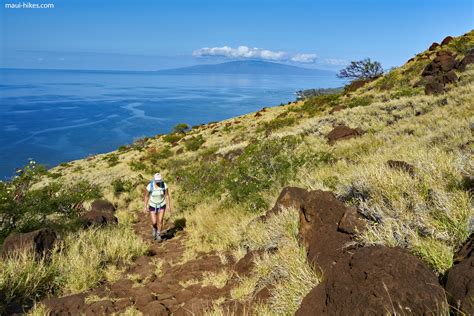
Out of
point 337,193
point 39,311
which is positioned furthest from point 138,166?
point 39,311

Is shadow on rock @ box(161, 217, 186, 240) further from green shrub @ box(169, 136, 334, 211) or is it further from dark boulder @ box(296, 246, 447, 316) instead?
dark boulder @ box(296, 246, 447, 316)

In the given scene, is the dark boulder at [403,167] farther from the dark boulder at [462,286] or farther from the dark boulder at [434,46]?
the dark boulder at [434,46]

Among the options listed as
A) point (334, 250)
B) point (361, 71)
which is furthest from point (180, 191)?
→ point (361, 71)

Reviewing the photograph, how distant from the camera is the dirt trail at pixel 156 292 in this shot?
4.34 m

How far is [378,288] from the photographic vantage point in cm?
250

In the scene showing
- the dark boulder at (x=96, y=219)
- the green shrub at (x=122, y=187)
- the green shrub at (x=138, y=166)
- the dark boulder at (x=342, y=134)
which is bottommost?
the green shrub at (x=138, y=166)

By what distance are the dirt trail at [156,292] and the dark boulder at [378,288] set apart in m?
1.84

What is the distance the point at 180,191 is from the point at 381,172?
31.9 feet

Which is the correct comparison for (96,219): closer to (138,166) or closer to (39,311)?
(39,311)

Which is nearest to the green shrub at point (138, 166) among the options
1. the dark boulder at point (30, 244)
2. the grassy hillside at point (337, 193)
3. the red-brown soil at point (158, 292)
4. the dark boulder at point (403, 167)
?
the grassy hillside at point (337, 193)

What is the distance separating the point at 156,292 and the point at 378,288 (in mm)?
3641

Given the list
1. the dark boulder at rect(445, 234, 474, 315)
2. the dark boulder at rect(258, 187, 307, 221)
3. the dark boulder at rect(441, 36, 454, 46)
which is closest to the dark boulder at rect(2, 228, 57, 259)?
the dark boulder at rect(258, 187, 307, 221)

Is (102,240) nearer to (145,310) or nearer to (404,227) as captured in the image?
(145,310)

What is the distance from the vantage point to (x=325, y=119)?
18828mm
